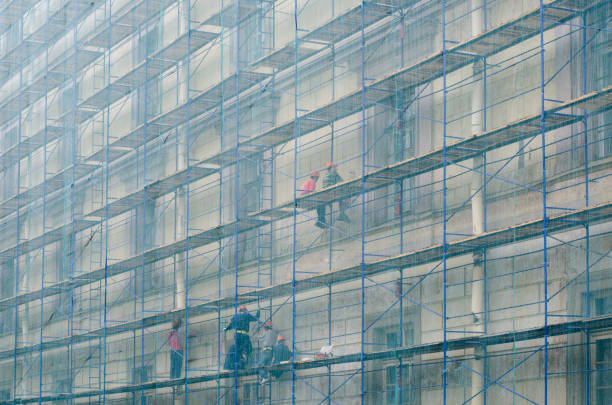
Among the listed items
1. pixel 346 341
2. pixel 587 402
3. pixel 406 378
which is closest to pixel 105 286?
pixel 346 341

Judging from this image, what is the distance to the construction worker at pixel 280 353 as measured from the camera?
53.3 feet

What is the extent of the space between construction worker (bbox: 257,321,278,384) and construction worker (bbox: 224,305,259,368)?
A: 0.48m

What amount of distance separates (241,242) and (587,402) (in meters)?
7.76

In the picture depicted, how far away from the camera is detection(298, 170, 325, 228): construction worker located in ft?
53.1

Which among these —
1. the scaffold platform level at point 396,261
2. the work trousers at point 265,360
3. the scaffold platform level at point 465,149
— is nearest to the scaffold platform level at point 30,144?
the scaffold platform level at point 396,261

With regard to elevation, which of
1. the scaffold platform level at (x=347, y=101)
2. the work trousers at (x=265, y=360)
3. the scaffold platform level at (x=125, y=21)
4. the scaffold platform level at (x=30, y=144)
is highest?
the scaffold platform level at (x=125, y=21)

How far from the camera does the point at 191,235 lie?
755 inches

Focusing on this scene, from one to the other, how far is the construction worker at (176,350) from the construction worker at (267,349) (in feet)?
9.02

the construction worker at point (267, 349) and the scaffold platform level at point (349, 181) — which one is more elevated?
the scaffold platform level at point (349, 181)

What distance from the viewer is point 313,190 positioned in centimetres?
1638

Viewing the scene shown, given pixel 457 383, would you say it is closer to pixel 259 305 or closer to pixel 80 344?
pixel 259 305

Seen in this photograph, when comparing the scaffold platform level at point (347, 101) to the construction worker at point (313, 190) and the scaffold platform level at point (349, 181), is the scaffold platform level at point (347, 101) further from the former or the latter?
the scaffold platform level at point (349, 181)

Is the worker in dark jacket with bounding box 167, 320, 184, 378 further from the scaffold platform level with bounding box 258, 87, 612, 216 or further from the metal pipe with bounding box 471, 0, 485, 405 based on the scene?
the metal pipe with bounding box 471, 0, 485, 405

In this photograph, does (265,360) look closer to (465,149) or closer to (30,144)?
(465,149)
